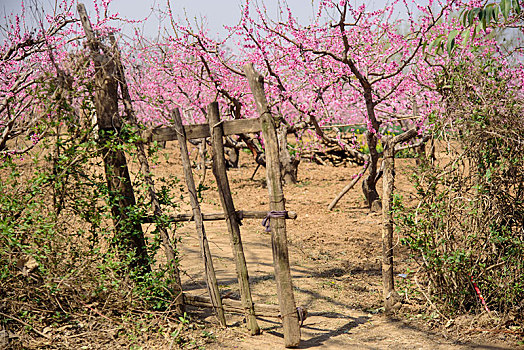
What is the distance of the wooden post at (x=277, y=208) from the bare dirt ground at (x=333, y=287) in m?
0.27

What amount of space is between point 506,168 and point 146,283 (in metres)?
3.50

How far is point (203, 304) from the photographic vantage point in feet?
14.8

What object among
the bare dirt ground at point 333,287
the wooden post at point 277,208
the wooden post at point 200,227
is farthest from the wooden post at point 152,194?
the wooden post at point 277,208

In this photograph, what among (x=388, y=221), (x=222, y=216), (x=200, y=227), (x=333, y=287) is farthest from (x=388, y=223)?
(x=200, y=227)

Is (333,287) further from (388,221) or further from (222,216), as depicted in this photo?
(222,216)

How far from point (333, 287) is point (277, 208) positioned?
222cm

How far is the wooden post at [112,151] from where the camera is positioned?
448 cm

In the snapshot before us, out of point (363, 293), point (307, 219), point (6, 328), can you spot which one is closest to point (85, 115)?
point (6, 328)

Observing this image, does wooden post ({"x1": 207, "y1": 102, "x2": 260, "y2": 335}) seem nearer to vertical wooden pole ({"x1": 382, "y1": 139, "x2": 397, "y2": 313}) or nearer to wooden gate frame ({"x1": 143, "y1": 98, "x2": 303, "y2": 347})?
wooden gate frame ({"x1": 143, "y1": 98, "x2": 303, "y2": 347})

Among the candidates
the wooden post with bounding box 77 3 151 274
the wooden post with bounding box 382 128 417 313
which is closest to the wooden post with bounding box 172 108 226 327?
the wooden post with bounding box 77 3 151 274

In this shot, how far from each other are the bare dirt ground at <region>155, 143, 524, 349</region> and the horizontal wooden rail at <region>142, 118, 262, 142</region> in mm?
479

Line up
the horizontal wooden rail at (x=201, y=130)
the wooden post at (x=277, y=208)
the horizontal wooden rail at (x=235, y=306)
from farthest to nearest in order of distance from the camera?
the horizontal wooden rail at (x=235, y=306), the horizontal wooden rail at (x=201, y=130), the wooden post at (x=277, y=208)

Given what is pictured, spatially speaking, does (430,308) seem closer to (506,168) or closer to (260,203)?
(506,168)

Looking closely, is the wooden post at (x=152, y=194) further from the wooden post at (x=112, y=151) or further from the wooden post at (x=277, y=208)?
the wooden post at (x=277, y=208)
